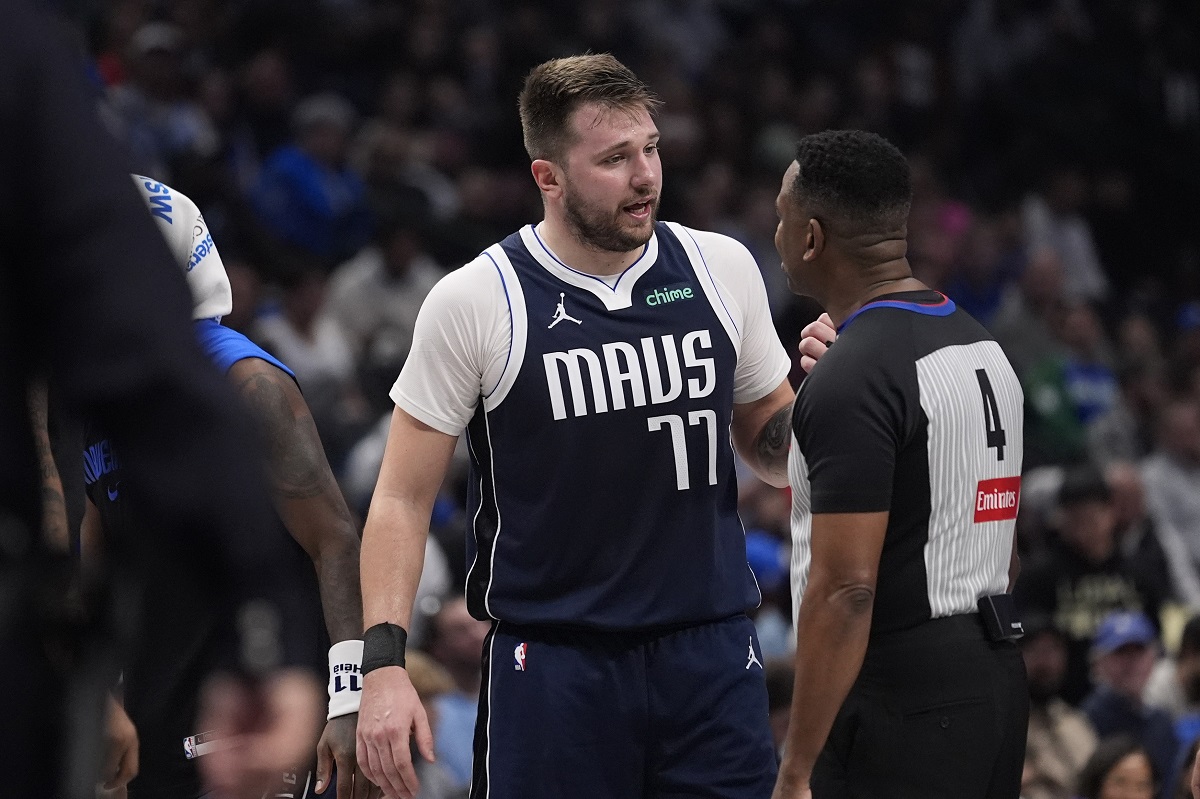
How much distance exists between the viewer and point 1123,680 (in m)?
8.29

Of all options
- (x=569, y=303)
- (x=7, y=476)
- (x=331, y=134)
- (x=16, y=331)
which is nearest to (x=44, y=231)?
(x=16, y=331)

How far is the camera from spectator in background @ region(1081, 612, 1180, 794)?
808 centimetres

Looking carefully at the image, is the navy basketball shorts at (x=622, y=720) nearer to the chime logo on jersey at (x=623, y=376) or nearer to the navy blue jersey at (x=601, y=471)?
the navy blue jersey at (x=601, y=471)

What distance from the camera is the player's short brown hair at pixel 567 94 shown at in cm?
432

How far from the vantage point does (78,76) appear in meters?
1.82

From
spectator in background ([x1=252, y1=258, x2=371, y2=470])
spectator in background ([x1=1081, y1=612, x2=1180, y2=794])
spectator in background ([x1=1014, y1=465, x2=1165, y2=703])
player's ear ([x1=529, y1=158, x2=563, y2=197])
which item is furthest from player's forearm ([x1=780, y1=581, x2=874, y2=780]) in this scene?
spectator in background ([x1=252, y1=258, x2=371, y2=470])

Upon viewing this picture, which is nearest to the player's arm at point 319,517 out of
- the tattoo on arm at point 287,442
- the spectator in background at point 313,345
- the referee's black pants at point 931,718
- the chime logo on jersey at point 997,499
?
the tattoo on arm at point 287,442

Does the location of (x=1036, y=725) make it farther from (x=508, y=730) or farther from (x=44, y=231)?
(x=44, y=231)

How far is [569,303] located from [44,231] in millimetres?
2565

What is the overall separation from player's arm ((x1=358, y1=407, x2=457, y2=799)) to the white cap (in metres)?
0.54

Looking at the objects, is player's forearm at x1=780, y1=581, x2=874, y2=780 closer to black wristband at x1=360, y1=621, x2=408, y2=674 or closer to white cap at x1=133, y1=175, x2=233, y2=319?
black wristband at x1=360, y1=621, x2=408, y2=674

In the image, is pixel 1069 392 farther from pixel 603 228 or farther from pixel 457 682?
pixel 603 228

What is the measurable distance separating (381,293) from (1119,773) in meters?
5.85

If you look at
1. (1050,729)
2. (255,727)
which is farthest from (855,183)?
(1050,729)
